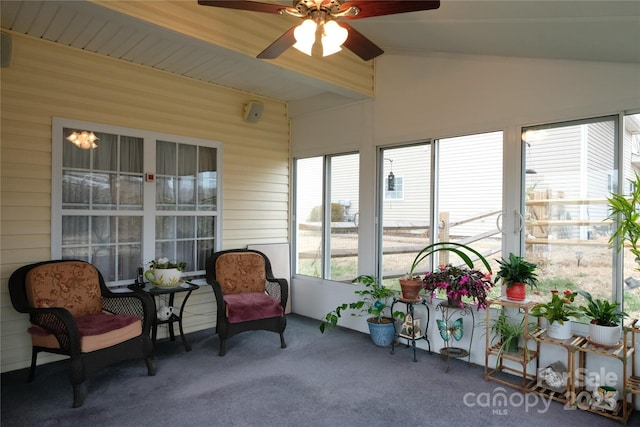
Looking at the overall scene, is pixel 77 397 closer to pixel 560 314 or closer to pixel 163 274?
pixel 163 274

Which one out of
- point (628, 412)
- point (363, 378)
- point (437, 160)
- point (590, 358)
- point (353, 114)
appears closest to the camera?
point (628, 412)

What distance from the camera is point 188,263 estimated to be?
14.4 ft

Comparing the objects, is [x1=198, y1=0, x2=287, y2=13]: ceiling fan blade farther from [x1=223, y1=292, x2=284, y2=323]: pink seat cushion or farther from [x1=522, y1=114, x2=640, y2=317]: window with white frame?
[x1=223, y1=292, x2=284, y2=323]: pink seat cushion

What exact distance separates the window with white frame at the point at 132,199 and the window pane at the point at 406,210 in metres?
1.95

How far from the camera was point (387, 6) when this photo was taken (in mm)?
2049

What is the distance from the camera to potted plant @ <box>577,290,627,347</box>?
8.60 ft

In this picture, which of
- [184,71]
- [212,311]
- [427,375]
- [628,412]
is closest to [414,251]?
[427,375]

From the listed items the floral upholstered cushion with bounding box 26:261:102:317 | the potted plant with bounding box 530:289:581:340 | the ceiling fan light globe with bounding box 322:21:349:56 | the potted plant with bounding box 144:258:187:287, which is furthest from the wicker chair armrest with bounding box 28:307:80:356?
the potted plant with bounding box 530:289:581:340

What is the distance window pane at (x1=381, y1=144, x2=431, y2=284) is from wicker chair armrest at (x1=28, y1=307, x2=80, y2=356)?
2.94 meters

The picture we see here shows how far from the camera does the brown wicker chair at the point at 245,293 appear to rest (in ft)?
12.2

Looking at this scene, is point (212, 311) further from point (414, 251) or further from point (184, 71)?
point (184, 71)

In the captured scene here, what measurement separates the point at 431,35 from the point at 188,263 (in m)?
3.37

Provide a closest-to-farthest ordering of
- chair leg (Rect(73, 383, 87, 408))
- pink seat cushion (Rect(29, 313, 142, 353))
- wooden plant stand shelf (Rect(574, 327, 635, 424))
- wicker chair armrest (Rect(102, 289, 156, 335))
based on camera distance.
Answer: wooden plant stand shelf (Rect(574, 327, 635, 424)), chair leg (Rect(73, 383, 87, 408)), pink seat cushion (Rect(29, 313, 142, 353)), wicker chair armrest (Rect(102, 289, 156, 335))

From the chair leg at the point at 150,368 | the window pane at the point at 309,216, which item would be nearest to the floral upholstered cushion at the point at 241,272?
the window pane at the point at 309,216
